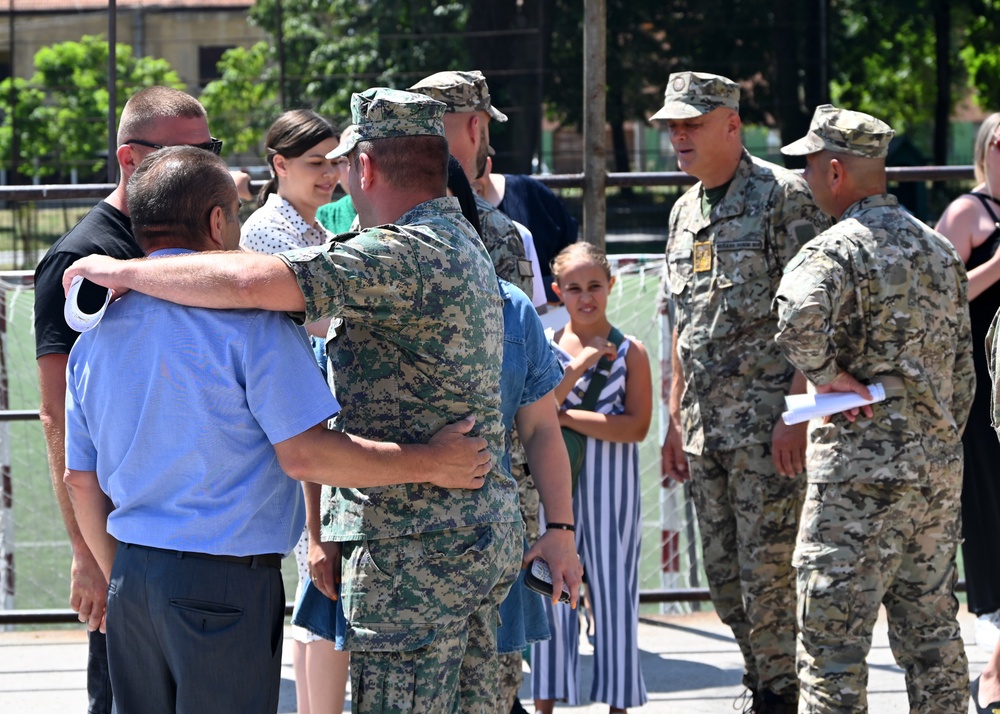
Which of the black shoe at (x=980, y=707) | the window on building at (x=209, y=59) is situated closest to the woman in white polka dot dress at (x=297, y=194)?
the black shoe at (x=980, y=707)

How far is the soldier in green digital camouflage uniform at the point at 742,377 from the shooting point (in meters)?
4.09

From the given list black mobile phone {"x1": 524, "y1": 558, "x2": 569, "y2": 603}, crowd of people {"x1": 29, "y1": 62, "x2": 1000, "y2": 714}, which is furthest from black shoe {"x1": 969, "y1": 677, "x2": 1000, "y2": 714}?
black mobile phone {"x1": 524, "y1": 558, "x2": 569, "y2": 603}

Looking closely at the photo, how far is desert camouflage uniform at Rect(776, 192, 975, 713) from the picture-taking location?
3484 mm

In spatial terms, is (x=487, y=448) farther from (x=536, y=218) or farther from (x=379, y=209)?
(x=536, y=218)

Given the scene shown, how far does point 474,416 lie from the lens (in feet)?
8.52

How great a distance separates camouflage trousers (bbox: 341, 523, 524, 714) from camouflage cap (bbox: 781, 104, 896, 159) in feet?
5.73

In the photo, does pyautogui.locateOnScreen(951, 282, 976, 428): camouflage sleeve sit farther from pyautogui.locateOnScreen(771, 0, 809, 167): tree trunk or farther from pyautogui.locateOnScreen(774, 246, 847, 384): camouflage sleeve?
pyautogui.locateOnScreen(771, 0, 809, 167): tree trunk

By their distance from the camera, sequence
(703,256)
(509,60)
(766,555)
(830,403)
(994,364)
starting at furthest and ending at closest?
(509,60)
(703,256)
(766,555)
(830,403)
(994,364)

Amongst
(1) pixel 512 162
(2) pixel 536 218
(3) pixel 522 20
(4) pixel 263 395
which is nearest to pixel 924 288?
(2) pixel 536 218

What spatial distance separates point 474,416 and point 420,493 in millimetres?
Answer: 195

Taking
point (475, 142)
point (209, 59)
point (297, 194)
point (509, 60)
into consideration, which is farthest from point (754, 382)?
point (209, 59)

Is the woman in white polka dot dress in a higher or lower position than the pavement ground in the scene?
higher

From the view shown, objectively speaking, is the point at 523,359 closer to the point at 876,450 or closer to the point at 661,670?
the point at 876,450

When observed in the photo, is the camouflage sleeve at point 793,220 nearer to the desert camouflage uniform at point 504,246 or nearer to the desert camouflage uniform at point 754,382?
the desert camouflage uniform at point 754,382
